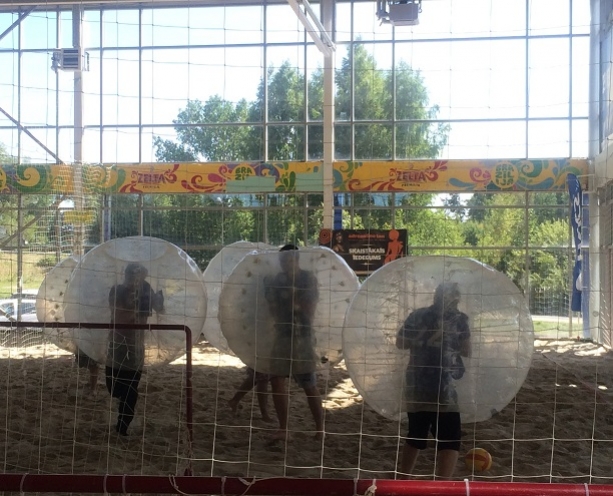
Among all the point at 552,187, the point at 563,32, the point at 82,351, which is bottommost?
the point at 82,351

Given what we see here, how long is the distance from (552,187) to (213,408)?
811cm

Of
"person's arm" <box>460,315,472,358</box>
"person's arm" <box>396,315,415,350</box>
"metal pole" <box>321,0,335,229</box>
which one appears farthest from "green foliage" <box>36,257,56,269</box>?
"person's arm" <box>460,315,472,358</box>

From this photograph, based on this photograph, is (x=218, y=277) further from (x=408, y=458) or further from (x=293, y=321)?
(x=408, y=458)

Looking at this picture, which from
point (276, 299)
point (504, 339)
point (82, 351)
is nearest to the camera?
point (504, 339)

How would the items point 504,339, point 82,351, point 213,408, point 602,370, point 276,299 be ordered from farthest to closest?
point 602,370, point 213,408, point 82,351, point 276,299, point 504,339

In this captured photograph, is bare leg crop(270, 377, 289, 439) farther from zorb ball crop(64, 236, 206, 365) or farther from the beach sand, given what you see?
zorb ball crop(64, 236, 206, 365)

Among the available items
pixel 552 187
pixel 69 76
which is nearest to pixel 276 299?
pixel 552 187

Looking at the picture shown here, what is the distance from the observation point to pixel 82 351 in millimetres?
5633

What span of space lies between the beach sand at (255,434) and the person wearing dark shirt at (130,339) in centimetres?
14

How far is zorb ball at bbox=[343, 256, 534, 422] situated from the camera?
4305mm

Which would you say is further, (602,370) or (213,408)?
(602,370)

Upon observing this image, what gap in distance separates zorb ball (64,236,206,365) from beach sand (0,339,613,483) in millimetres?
380

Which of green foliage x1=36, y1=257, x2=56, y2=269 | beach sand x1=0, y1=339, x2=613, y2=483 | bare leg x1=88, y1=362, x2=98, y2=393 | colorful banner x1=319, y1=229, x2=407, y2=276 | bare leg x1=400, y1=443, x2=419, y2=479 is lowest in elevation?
beach sand x1=0, y1=339, x2=613, y2=483

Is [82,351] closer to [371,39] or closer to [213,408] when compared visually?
[213,408]
